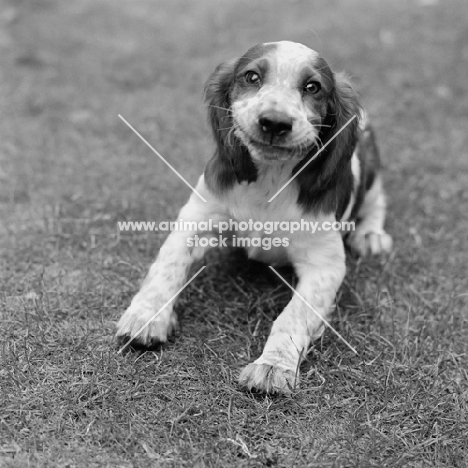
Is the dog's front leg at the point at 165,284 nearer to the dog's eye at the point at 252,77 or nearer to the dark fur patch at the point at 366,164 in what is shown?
the dog's eye at the point at 252,77

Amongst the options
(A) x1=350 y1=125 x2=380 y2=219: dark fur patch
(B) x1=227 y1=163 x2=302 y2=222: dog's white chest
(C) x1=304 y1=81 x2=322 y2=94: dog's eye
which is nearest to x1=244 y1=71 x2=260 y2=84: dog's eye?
(C) x1=304 y1=81 x2=322 y2=94: dog's eye

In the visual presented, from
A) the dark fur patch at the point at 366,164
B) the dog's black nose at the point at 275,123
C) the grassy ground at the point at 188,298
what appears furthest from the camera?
the dark fur patch at the point at 366,164

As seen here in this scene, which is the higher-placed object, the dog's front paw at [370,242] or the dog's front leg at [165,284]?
the dog's front leg at [165,284]

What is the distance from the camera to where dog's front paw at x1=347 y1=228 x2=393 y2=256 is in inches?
206

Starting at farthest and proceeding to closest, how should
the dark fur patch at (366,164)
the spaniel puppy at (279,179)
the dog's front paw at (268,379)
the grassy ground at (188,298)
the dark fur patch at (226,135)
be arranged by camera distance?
the dark fur patch at (366,164) → the dark fur patch at (226,135) → the spaniel puppy at (279,179) → the dog's front paw at (268,379) → the grassy ground at (188,298)

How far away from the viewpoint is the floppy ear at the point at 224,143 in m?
4.14

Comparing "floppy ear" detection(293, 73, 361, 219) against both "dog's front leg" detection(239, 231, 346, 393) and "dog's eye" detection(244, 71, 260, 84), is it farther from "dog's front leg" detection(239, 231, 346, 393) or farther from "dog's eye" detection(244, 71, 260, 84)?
"dog's eye" detection(244, 71, 260, 84)

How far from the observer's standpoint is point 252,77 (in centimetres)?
404

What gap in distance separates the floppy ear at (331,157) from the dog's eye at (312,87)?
6.1 inches

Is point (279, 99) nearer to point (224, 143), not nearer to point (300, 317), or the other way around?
point (224, 143)

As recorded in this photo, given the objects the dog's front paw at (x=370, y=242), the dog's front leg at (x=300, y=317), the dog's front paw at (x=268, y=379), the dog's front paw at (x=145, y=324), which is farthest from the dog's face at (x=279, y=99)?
the dog's front paw at (x=370, y=242)

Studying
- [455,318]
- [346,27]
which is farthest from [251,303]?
[346,27]

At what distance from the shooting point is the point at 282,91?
12.8 ft
